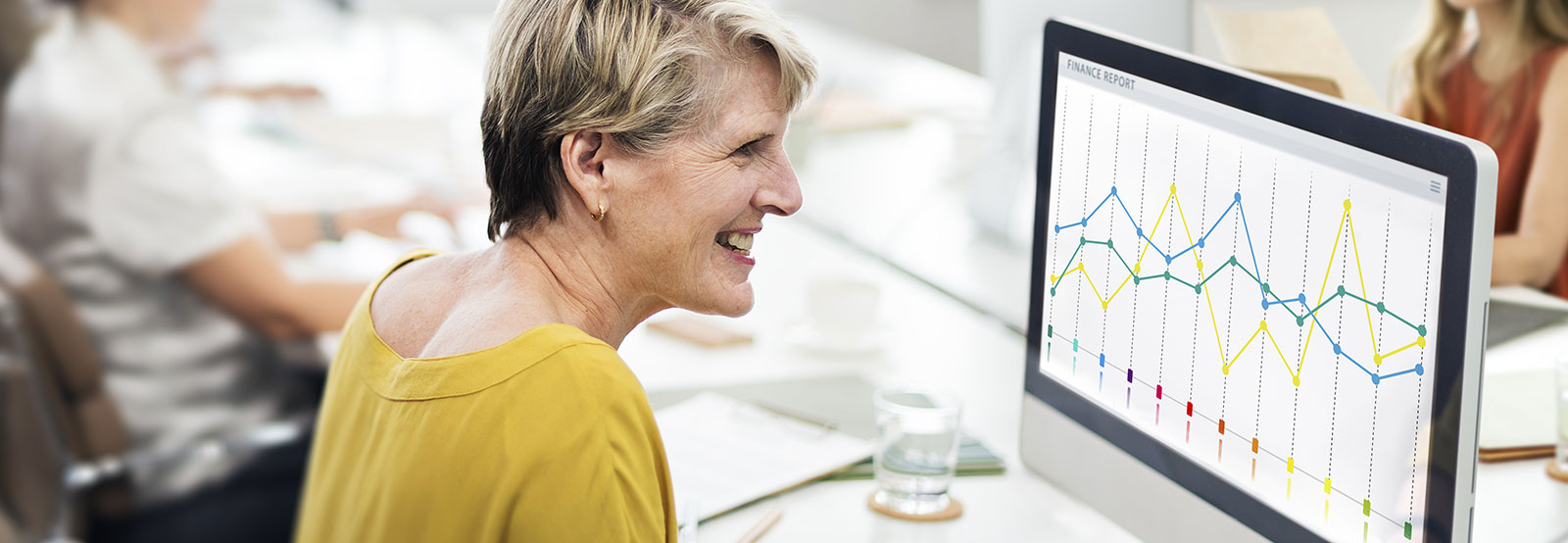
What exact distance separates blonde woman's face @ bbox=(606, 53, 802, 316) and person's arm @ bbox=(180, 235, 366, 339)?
1.28m

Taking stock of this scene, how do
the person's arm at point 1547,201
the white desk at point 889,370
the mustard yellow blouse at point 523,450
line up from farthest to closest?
the person's arm at point 1547,201
the white desk at point 889,370
the mustard yellow blouse at point 523,450

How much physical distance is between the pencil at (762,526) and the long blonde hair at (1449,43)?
1.32 metres

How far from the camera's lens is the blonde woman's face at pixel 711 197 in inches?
38.9

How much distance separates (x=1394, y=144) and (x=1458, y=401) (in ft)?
0.51

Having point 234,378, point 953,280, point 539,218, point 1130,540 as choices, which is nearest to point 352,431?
point 539,218

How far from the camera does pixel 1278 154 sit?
2.96 ft

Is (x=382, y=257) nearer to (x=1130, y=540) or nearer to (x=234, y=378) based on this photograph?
(x=234, y=378)

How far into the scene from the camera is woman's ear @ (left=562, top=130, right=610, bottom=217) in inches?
38.2

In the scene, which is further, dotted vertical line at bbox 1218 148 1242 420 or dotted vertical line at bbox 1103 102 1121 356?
dotted vertical line at bbox 1103 102 1121 356

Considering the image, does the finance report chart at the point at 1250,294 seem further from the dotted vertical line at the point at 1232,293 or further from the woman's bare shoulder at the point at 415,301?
the woman's bare shoulder at the point at 415,301

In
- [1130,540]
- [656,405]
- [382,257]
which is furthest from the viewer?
[382,257]

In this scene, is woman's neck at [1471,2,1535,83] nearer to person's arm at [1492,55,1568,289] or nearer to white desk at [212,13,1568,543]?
person's arm at [1492,55,1568,289]

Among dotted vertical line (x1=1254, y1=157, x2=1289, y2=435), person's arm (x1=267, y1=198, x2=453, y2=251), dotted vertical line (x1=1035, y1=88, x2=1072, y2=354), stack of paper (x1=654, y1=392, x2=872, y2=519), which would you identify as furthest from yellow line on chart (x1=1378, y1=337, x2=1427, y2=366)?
person's arm (x1=267, y1=198, x2=453, y2=251)

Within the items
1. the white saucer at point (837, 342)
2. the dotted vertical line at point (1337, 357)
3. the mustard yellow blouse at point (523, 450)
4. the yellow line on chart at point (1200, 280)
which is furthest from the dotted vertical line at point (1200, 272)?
the white saucer at point (837, 342)
